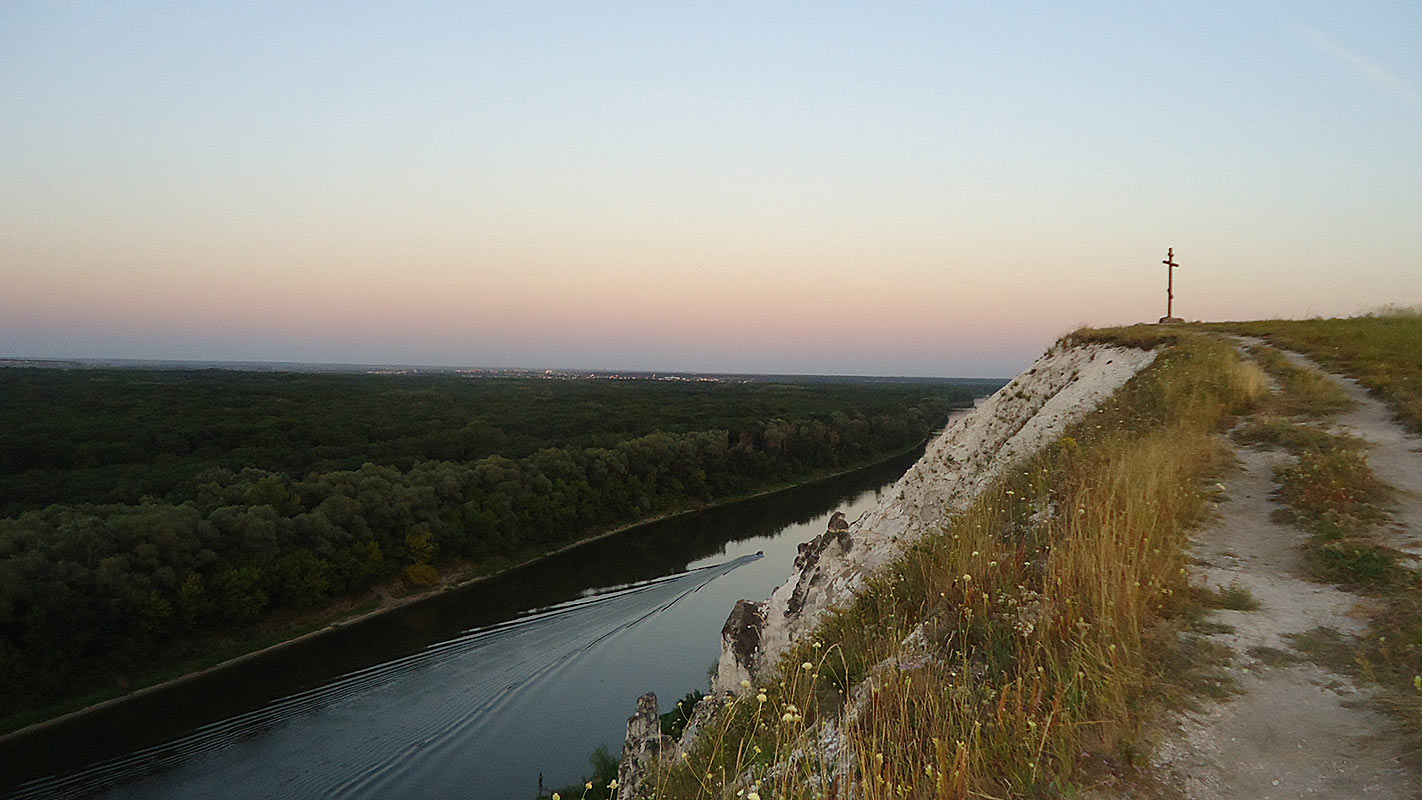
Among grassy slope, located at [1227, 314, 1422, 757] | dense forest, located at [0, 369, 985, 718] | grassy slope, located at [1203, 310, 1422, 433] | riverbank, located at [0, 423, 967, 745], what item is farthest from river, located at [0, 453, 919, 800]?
grassy slope, located at [1203, 310, 1422, 433]

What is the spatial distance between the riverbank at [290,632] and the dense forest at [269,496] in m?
0.60

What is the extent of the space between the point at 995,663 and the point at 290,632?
3455 cm

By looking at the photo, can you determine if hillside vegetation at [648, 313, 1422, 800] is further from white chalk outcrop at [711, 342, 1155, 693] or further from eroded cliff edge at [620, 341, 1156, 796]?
white chalk outcrop at [711, 342, 1155, 693]

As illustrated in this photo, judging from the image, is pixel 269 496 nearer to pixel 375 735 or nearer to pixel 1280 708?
pixel 375 735

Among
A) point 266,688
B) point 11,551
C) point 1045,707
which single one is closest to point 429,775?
point 266,688

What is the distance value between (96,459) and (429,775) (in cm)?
4189

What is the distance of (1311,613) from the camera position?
13.1ft

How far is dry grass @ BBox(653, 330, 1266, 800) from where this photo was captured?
2963mm

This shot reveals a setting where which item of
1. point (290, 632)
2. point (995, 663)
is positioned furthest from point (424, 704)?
point (995, 663)

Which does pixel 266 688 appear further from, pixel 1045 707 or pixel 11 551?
pixel 1045 707

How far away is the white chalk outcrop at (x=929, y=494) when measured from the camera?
793 cm

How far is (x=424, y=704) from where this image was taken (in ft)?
80.8

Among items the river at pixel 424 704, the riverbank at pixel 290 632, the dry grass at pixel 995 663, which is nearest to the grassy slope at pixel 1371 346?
the dry grass at pixel 995 663

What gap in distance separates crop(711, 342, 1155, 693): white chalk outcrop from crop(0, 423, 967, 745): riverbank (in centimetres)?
2790
